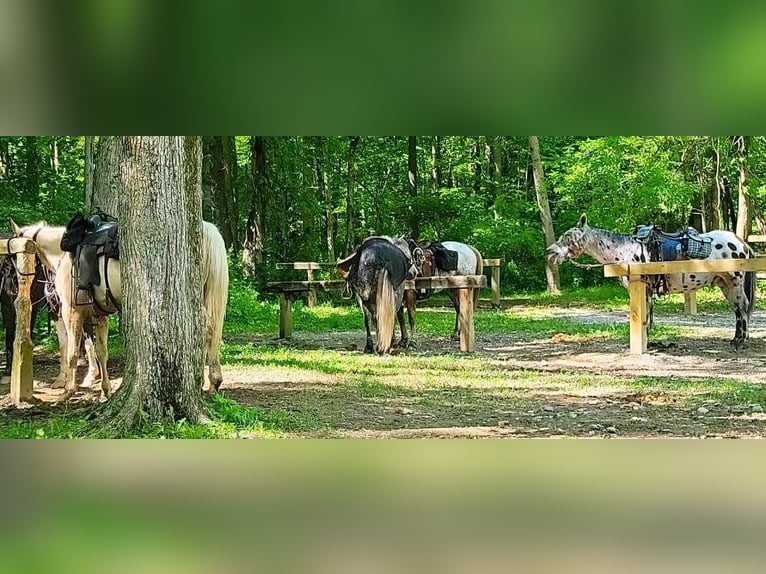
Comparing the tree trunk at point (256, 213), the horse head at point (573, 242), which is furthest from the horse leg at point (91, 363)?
the tree trunk at point (256, 213)

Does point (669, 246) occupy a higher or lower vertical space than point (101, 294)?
higher

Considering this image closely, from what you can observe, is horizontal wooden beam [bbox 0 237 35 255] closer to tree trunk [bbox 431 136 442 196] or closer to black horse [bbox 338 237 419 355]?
black horse [bbox 338 237 419 355]

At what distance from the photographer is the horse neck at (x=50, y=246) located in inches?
217

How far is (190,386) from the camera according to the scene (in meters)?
4.38

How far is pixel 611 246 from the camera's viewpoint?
834 cm

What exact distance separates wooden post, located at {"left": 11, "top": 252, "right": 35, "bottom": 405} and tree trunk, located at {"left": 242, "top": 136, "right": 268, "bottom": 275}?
6.96 meters

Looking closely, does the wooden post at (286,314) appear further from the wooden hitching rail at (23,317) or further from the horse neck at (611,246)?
the wooden hitching rail at (23,317)

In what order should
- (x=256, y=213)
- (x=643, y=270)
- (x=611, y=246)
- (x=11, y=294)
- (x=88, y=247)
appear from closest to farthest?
1. (x=88, y=247)
2. (x=11, y=294)
3. (x=643, y=270)
4. (x=611, y=246)
5. (x=256, y=213)

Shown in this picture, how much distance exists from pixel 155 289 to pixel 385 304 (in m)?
3.63

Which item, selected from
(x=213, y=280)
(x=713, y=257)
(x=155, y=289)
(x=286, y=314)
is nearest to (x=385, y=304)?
(x=286, y=314)

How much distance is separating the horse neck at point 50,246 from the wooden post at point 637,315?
4.71m

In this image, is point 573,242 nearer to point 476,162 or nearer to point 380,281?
point 380,281
